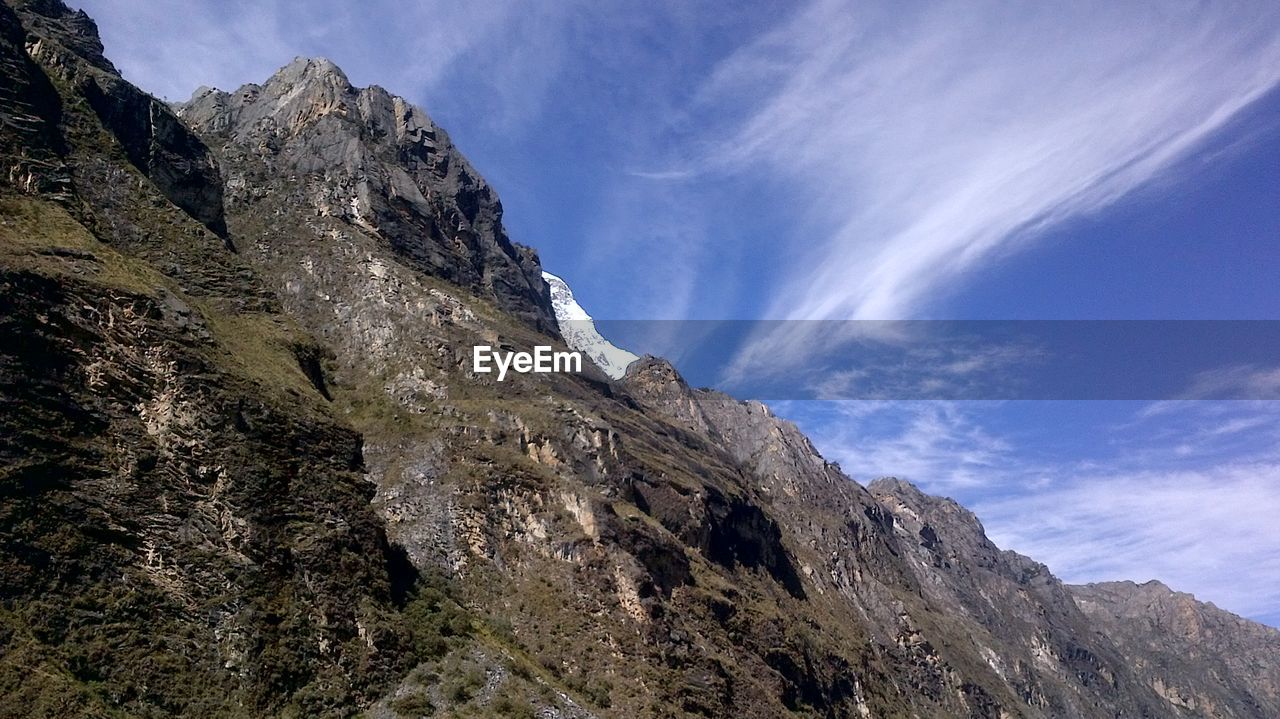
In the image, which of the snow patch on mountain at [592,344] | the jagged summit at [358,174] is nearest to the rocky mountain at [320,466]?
the jagged summit at [358,174]

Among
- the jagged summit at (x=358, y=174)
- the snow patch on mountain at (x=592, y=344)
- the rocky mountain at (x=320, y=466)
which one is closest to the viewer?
the rocky mountain at (x=320, y=466)

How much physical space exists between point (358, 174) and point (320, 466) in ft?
175

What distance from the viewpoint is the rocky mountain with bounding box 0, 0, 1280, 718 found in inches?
1559

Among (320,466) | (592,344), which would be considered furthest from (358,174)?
(592,344)

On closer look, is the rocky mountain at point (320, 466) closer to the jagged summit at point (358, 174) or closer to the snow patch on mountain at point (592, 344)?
the jagged summit at point (358, 174)

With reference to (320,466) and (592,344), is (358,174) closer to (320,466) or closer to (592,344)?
(320,466)

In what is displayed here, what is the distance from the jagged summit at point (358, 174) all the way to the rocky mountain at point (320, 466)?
1.49 ft

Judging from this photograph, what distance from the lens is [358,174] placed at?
96.6 meters

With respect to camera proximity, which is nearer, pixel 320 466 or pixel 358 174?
pixel 320 466

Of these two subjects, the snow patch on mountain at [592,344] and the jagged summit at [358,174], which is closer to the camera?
the jagged summit at [358,174]

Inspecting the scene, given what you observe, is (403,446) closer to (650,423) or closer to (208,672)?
(208,672)

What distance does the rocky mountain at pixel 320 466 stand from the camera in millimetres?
39594

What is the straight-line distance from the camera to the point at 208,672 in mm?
38875

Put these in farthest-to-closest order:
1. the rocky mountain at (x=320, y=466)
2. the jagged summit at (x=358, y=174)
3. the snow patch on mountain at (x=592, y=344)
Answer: the snow patch on mountain at (x=592, y=344)
the jagged summit at (x=358, y=174)
the rocky mountain at (x=320, y=466)
